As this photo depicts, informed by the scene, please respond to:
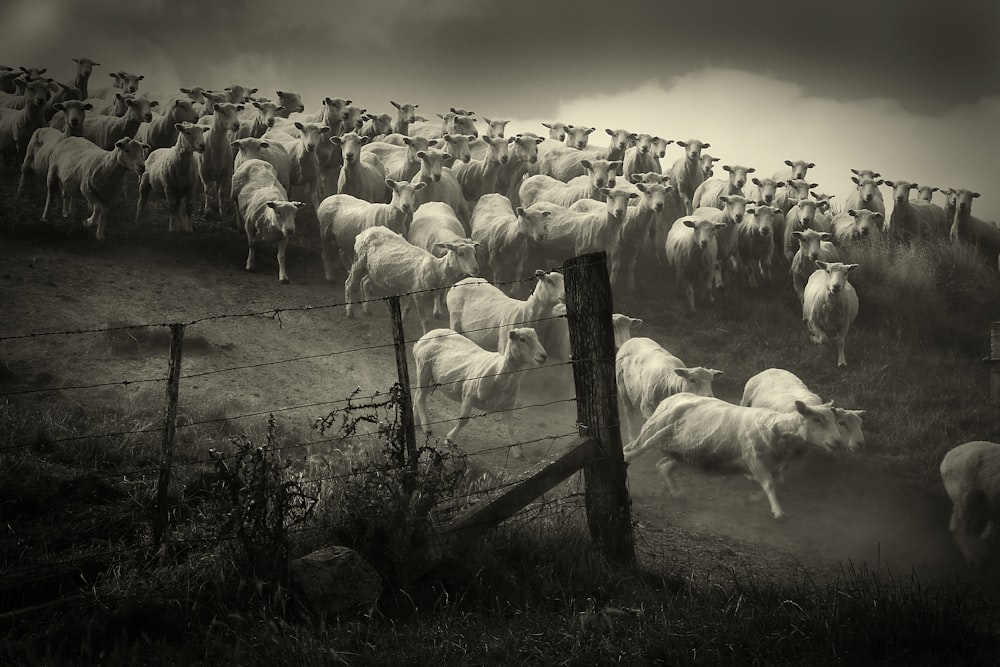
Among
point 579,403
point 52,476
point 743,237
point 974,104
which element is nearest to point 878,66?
point 974,104

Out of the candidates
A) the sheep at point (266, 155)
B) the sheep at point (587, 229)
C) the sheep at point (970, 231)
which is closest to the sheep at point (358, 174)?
the sheep at point (266, 155)

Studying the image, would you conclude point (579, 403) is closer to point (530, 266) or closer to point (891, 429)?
point (891, 429)

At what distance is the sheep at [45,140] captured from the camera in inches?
540

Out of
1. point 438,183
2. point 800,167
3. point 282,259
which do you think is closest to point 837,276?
point 438,183

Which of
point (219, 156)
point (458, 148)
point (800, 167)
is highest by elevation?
point (458, 148)

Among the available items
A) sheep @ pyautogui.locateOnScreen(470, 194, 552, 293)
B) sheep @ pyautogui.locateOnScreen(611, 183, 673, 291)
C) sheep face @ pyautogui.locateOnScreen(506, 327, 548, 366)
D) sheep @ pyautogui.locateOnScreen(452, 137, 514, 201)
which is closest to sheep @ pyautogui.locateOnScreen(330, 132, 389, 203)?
sheep @ pyautogui.locateOnScreen(452, 137, 514, 201)

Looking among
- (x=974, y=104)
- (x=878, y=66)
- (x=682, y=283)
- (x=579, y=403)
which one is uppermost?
(x=878, y=66)

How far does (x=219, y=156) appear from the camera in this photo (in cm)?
1470

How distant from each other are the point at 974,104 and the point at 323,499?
11500 millimetres

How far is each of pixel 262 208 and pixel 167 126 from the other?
4.87 metres

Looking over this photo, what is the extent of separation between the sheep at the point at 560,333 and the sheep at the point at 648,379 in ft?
1.06

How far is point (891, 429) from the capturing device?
9.72 m

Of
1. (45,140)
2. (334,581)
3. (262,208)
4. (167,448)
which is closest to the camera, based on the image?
(334,581)

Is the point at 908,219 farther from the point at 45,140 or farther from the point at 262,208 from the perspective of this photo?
the point at 45,140
